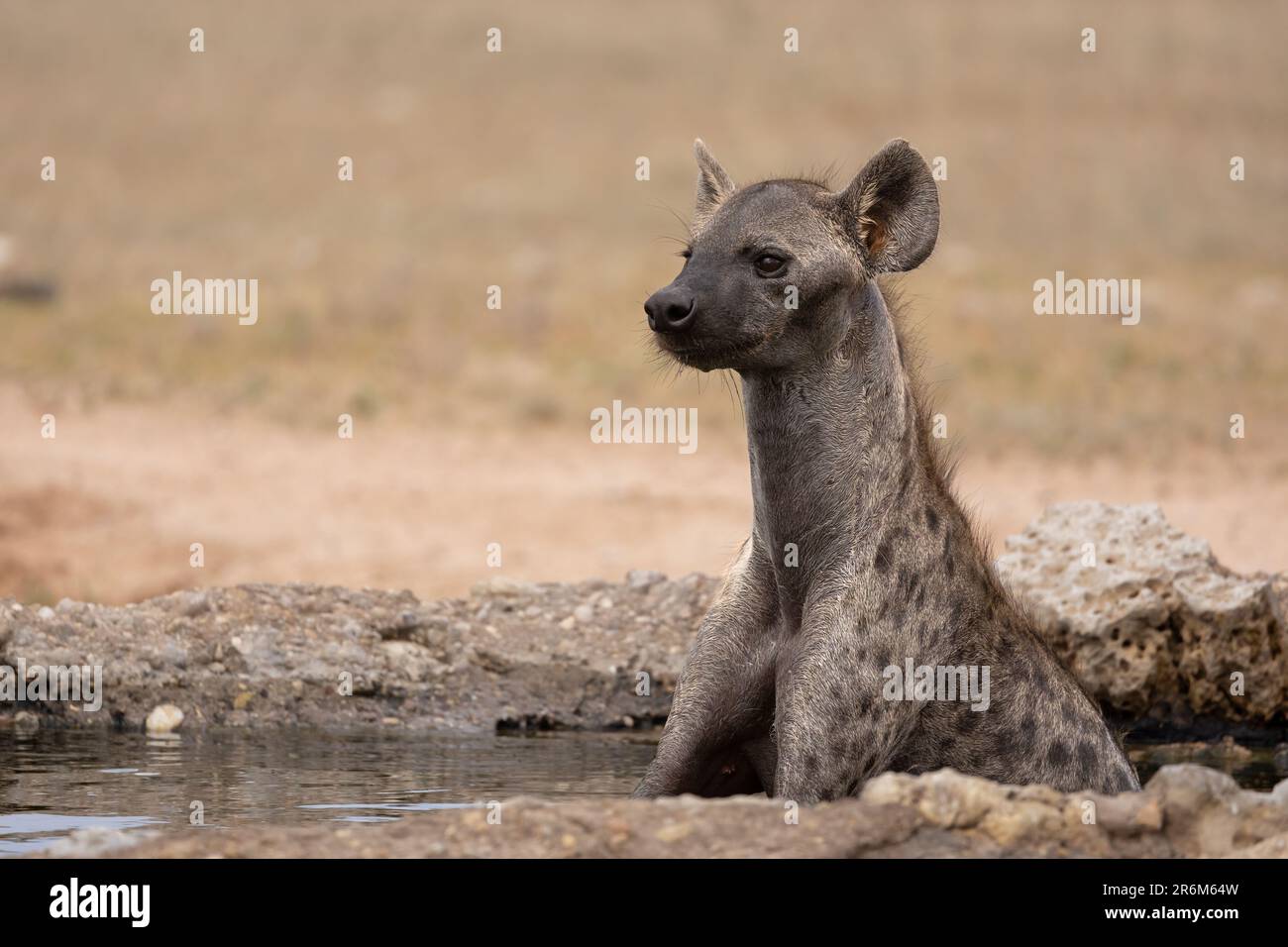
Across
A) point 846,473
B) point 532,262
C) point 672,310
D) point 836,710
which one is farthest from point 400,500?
point 532,262

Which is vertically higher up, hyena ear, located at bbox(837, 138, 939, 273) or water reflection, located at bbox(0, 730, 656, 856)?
hyena ear, located at bbox(837, 138, 939, 273)

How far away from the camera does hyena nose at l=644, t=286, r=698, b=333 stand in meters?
6.62

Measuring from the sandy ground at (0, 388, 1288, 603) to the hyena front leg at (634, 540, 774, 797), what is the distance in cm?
799

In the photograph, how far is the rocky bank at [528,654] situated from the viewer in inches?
399

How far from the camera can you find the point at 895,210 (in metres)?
7.19

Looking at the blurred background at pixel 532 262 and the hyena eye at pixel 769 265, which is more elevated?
the blurred background at pixel 532 262

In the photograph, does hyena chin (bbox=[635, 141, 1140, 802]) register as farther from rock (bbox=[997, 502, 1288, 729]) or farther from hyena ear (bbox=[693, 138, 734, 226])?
rock (bbox=[997, 502, 1288, 729])

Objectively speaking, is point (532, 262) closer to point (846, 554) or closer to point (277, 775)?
point (277, 775)

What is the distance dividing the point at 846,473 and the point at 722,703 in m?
0.94

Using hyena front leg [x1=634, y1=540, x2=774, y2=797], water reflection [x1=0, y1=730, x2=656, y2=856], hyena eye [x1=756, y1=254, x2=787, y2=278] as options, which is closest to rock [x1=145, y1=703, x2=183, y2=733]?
water reflection [x1=0, y1=730, x2=656, y2=856]

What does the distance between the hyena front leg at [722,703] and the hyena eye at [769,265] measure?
1.10m

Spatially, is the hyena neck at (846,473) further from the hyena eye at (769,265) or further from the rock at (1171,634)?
the rock at (1171,634)

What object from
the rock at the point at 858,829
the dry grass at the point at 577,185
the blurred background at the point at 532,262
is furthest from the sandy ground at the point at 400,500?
the rock at the point at 858,829
